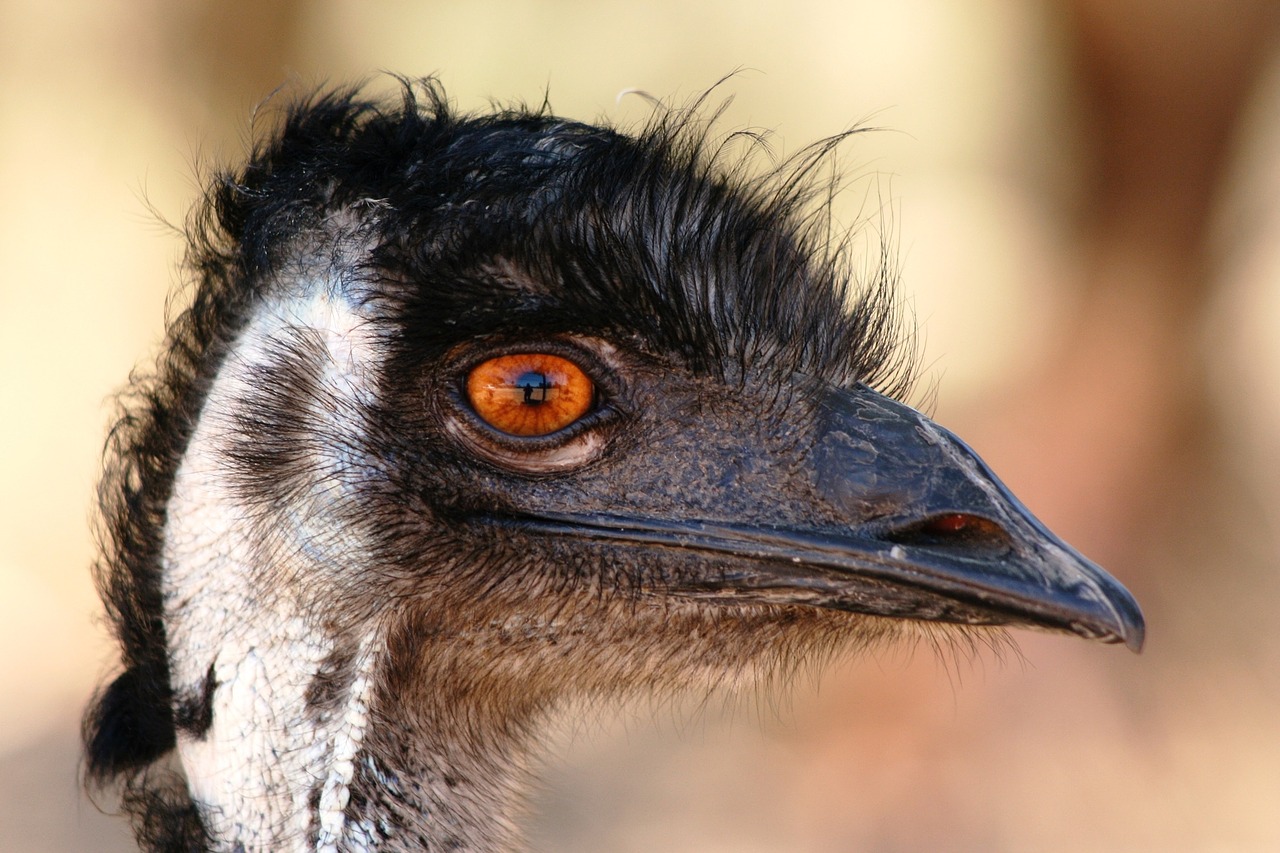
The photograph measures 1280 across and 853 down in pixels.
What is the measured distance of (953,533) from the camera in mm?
1638

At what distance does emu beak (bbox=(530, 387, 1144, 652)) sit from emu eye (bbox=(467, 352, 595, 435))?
0.13m

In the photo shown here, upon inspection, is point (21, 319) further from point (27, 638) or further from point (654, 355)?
point (654, 355)

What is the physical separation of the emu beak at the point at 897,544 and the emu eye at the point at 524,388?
0.13 metres

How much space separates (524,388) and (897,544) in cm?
48

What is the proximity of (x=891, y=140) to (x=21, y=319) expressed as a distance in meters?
4.39

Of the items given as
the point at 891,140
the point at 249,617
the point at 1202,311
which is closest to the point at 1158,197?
the point at 1202,311

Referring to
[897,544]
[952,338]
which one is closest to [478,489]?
[897,544]

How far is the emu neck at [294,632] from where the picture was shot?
5.72ft

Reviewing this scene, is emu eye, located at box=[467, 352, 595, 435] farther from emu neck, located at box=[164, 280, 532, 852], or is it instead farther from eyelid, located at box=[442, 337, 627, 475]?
emu neck, located at box=[164, 280, 532, 852]

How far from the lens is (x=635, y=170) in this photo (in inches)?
72.6

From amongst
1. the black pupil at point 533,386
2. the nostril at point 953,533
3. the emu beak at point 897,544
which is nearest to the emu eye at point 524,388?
the black pupil at point 533,386

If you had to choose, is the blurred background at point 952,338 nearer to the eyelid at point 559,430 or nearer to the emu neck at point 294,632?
the emu neck at point 294,632

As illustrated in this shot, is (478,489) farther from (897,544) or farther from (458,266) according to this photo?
(897,544)

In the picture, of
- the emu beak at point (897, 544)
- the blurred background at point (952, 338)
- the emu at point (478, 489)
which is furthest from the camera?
the blurred background at point (952, 338)
